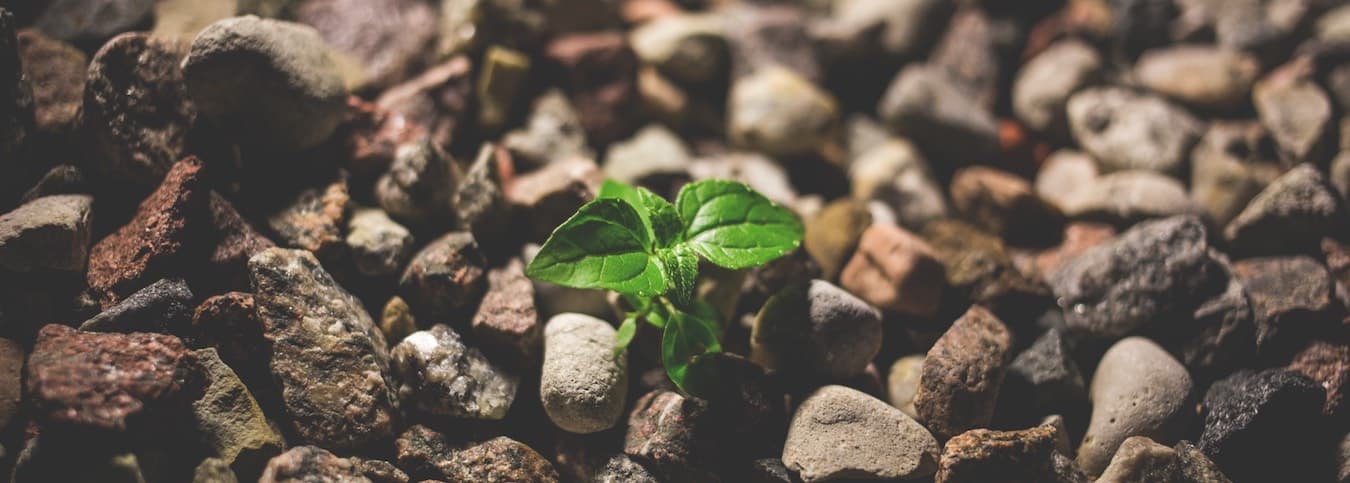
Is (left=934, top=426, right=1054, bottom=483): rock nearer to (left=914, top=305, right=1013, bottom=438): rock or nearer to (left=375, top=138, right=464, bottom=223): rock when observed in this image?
(left=914, top=305, right=1013, bottom=438): rock

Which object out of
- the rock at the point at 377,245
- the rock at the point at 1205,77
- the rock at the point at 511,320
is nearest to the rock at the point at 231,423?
the rock at the point at 377,245

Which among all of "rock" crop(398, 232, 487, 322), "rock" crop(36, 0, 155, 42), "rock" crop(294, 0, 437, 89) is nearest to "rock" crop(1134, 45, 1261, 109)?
"rock" crop(398, 232, 487, 322)

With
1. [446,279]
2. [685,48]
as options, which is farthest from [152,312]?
[685,48]

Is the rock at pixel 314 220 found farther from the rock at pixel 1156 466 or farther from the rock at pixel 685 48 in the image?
the rock at pixel 1156 466

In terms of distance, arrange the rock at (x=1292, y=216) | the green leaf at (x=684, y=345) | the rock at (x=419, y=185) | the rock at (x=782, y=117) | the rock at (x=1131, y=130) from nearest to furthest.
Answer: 1. the green leaf at (x=684, y=345)
2. the rock at (x=419, y=185)
3. the rock at (x=1292, y=216)
4. the rock at (x=1131, y=130)
5. the rock at (x=782, y=117)

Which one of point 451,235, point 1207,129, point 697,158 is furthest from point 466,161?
point 1207,129
